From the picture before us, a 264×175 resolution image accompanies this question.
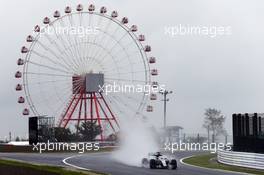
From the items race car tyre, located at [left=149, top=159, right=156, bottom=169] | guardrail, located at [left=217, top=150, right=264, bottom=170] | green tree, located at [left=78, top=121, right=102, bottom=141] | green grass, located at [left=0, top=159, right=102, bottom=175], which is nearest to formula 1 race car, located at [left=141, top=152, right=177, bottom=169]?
race car tyre, located at [left=149, top=159, right=156, bottom=169]

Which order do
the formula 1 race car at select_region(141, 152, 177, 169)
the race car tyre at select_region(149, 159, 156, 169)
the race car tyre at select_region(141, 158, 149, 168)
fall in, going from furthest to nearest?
the race car tyre at select_region(141, 158, 149, 168) < the race car tyre at select_region(149, 159, 156, 169) < the formula 1 race car at select_region(141, 152, 177, 169)

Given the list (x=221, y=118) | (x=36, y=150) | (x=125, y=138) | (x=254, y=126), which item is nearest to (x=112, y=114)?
(x=36, y=150)

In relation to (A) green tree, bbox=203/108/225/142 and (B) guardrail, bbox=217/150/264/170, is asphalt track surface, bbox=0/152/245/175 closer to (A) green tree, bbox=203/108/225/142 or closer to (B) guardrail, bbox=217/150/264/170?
(B) guardrail, bbox=217/150/264/170

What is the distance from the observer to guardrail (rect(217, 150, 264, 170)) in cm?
3631

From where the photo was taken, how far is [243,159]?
128ft

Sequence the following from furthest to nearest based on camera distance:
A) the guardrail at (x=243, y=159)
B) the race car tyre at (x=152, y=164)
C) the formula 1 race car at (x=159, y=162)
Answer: the race car tyre at (x=152, y=164)
the formula 1 race car at (x=159, y=162)
the guardrail at (x=243, y=159)

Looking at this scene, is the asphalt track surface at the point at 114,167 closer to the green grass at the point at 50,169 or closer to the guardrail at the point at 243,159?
the guardrail at the point at 243,159

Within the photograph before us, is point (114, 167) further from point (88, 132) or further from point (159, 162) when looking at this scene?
point (88, 132)

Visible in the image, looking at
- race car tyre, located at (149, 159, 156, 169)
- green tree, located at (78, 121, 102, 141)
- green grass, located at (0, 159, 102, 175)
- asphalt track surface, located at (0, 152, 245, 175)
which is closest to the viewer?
green grass, located at (0, 159, 102, 175)

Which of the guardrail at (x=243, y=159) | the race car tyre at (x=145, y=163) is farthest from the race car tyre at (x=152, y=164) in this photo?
the guardrail at (x=243, y=159)

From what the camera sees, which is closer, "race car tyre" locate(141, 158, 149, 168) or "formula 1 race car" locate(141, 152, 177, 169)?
"formula 1 race car" locate(141, 152, 177, 169)

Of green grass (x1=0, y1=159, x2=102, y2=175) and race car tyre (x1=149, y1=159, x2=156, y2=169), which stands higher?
green grass (x1=0, y1=159, x2=102, y2=175)

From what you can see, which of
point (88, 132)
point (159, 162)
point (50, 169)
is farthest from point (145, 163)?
→ point (88, 132)

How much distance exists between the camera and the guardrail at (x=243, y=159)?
36.3 meters
